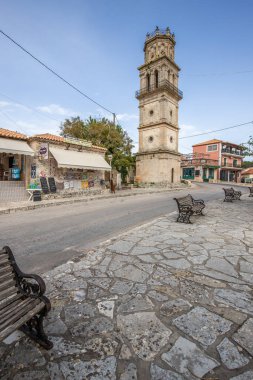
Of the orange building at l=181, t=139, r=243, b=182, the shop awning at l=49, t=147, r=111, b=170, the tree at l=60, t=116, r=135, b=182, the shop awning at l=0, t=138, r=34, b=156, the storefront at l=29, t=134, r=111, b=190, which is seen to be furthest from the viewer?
the orange building at l=181, t=139, r=243, b=182

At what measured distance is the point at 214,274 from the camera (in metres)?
3.51

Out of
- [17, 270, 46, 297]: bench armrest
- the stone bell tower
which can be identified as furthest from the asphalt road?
the stone bell tower

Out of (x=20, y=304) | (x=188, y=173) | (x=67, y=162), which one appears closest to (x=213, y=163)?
(x=188, y=173)

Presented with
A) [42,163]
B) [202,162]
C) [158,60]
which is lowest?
[42,163]

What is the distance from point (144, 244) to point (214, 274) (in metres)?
1.85

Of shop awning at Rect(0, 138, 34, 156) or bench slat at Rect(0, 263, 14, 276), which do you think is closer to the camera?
bench slat at Rect(0, 263, 14, 276)

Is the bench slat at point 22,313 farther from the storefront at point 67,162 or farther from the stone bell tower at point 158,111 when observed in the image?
the stone bell tower at point 158,111

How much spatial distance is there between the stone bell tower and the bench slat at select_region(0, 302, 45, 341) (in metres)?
27.9

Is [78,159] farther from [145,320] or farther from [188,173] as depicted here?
[188,173]

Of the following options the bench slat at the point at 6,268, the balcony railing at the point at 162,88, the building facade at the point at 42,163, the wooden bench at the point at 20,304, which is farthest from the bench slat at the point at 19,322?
the balcony railing at the point at 162,88

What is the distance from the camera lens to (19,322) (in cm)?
178

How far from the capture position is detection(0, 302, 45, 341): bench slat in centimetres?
164

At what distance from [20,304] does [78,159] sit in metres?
15.0

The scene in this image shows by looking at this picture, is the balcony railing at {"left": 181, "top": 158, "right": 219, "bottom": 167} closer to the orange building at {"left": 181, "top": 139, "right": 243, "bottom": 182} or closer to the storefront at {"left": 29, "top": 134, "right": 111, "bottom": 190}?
the orange building at {"left": 181, "top": 139, "right": 243, "bottom": 182}
